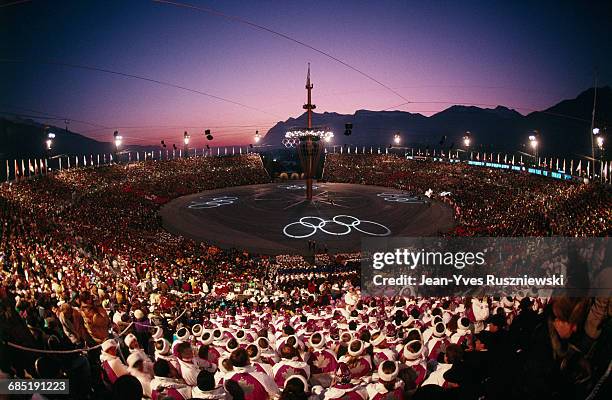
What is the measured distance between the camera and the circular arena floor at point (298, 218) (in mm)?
33156

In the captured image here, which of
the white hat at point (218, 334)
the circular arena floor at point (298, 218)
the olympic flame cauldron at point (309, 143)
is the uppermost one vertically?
the olympic flame cauldron at point (309, 143)

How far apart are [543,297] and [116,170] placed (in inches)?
2484

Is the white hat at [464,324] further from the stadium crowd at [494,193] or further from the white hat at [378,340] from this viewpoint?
the stadium crowd at [494,193]

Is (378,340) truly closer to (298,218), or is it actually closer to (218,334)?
(218,334)

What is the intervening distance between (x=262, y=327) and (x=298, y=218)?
30471 millimetres

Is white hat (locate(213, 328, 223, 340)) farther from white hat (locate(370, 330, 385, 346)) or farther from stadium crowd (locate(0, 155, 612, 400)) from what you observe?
white hat (locate(370, 330, 385, 346))

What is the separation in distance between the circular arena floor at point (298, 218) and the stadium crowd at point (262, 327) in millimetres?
4908

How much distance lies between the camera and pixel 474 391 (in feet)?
17.7

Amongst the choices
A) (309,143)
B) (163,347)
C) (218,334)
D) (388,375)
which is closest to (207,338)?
(218,334)

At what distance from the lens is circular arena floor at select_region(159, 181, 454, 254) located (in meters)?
33.2

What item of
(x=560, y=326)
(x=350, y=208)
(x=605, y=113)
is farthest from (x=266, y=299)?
(x=605, y=113)

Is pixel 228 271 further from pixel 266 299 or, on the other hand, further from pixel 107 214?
pixel 107 214

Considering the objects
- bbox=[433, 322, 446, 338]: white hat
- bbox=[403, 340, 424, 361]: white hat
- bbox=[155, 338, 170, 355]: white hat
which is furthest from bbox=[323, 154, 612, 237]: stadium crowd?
bbox=[155, 338, 170, 355]: white hat

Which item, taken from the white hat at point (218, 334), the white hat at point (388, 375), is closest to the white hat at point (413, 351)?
the white hat at point (388, 375)
